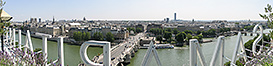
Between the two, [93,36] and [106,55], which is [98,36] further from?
[106,55]

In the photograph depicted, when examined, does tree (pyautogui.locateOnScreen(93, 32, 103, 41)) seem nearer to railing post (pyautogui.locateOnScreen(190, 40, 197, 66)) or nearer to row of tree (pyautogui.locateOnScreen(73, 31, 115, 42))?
row of tree (pyautogui.locateOnScreen(73, 31, 115, 42))

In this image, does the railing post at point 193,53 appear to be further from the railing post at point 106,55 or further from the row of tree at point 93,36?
the row of tree at point 93,36

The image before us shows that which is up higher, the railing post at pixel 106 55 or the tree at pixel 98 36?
the railing post at pixel 106 55

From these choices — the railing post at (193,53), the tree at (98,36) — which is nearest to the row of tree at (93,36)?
the tree at (98,36)

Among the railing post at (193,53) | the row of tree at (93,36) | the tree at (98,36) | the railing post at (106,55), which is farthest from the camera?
the tree at (98,36)

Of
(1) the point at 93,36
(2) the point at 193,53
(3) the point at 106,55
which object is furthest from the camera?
(1) the point at 93,36

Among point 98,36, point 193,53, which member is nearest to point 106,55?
point 193,53

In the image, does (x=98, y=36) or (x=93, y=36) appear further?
(x=93, y=36)

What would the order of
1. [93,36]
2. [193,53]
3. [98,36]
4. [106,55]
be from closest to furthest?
[106,55] → [193,53] → [98,36] → [93,36]

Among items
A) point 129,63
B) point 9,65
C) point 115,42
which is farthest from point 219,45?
point 115,42

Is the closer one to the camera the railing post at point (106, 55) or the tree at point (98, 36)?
the railing post at point (106, 55)

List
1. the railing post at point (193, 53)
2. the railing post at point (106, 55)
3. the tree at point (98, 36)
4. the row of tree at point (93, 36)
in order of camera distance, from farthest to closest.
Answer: the tree at point (98, 36) → the row of tree at point (93, 36) → the railing post at point (193, 53) → the railing post at point (106, 55)
